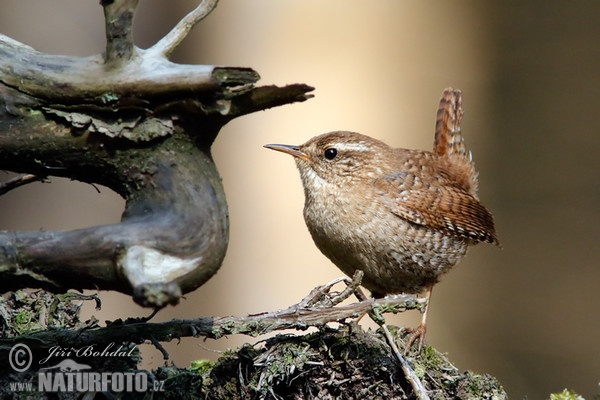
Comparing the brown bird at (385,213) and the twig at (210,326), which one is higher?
the brown bird at (385,213)

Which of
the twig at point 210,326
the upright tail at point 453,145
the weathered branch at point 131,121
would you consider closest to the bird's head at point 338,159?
the upright tail at point 453,145

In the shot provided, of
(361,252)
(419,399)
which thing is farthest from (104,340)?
(361,252)

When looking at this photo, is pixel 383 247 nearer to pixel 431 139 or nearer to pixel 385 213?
pixel 385 213

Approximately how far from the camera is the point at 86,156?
7.32 ft

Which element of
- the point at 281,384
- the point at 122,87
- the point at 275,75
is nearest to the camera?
the point at 122,87

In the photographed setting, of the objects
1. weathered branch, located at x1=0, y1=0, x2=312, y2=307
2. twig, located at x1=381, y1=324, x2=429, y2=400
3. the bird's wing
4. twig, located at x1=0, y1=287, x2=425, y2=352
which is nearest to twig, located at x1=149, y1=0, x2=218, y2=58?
weathered branch, located at x1=0, y1=0, x2=312, y2=307

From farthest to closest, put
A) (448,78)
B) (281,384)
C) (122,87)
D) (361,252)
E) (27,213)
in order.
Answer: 1. (448,78)
2. (27,213)
3. (361,252)
4. (281,384)
5. (122,87)

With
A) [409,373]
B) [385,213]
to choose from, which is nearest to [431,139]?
[385,213]

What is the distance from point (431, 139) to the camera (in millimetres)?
6195

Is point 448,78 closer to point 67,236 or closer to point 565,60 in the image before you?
point 565,60

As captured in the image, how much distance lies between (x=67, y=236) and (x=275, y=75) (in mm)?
3724

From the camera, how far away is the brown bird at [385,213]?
3.50 m

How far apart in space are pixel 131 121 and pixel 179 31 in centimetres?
35

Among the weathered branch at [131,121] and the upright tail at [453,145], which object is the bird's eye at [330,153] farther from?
the weathered branch at [131,121]
